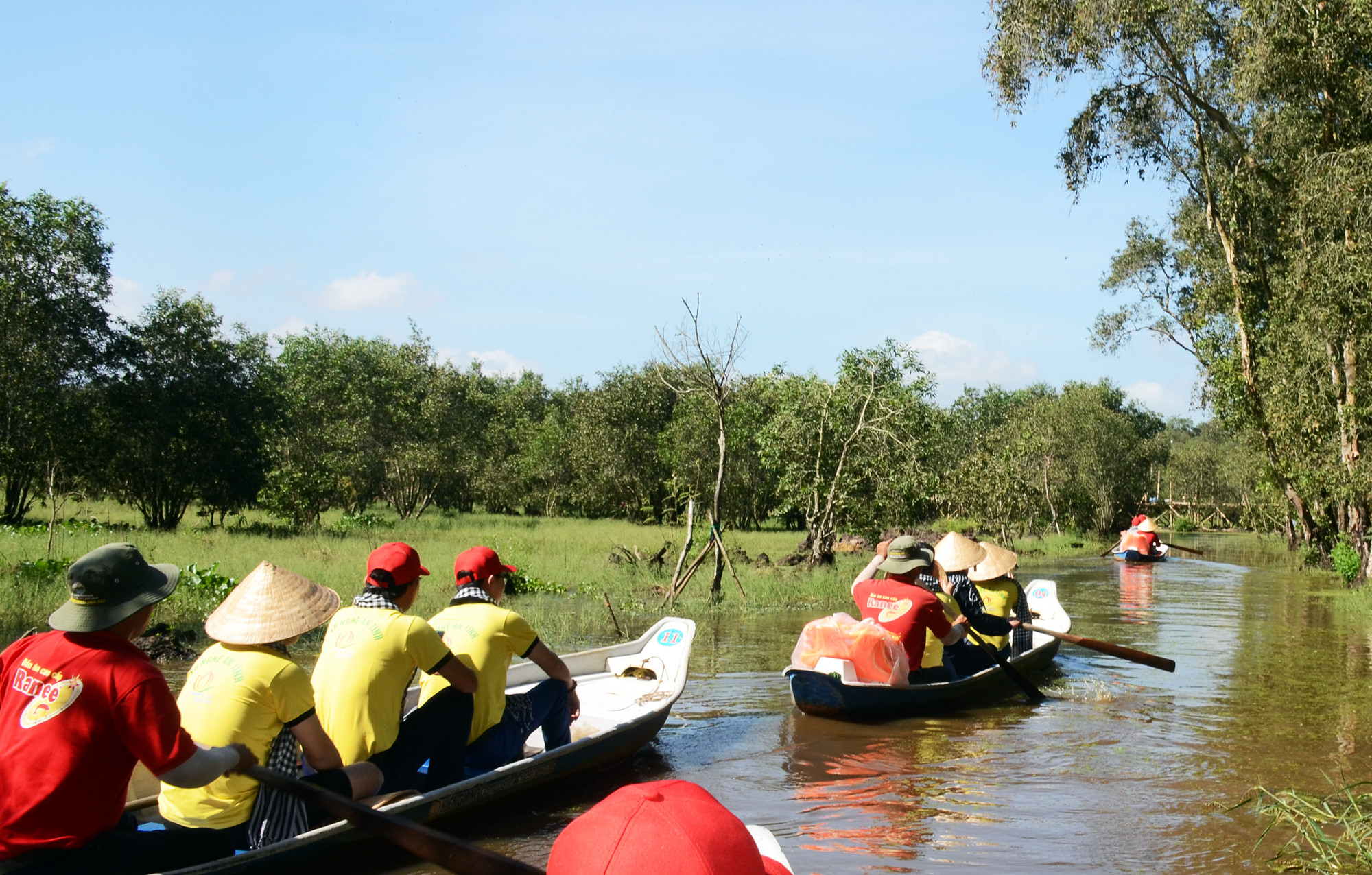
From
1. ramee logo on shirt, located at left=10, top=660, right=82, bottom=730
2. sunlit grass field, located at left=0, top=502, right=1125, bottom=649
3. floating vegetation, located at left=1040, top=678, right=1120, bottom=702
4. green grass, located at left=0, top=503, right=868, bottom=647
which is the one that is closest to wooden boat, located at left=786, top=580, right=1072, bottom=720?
floating vegetation, located at left=1040, top=678, right=1120, bottom=702

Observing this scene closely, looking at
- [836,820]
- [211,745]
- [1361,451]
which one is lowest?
[836,820]

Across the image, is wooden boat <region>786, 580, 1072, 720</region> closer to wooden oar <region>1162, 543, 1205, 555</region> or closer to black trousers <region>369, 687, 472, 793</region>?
black trousers <region>369, 687, 472, 793</region>

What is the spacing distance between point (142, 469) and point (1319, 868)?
2583cm

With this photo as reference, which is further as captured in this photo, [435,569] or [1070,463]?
[1070,463]

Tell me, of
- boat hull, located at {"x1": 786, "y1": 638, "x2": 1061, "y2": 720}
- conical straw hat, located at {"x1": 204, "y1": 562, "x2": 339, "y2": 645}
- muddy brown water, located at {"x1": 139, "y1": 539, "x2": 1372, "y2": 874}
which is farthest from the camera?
boat hull, located at {"x1": 786, "y1": 638, "x2": 1061, "y2": 720}

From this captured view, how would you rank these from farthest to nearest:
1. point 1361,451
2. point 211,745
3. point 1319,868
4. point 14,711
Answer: point 1361,451
point 1319,868
point 211,745
point 14,711

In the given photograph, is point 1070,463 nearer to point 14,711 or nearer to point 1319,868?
point 1319,868

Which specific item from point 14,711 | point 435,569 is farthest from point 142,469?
point 14,711

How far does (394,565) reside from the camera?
5.70 meters

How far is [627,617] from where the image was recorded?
14922 millimetres

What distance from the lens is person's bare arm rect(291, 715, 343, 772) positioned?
4895 millimetres

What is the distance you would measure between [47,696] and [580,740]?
3855 mm

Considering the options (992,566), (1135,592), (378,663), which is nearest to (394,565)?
(378,663)

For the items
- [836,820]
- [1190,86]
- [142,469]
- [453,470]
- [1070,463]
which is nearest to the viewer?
[836,820]
